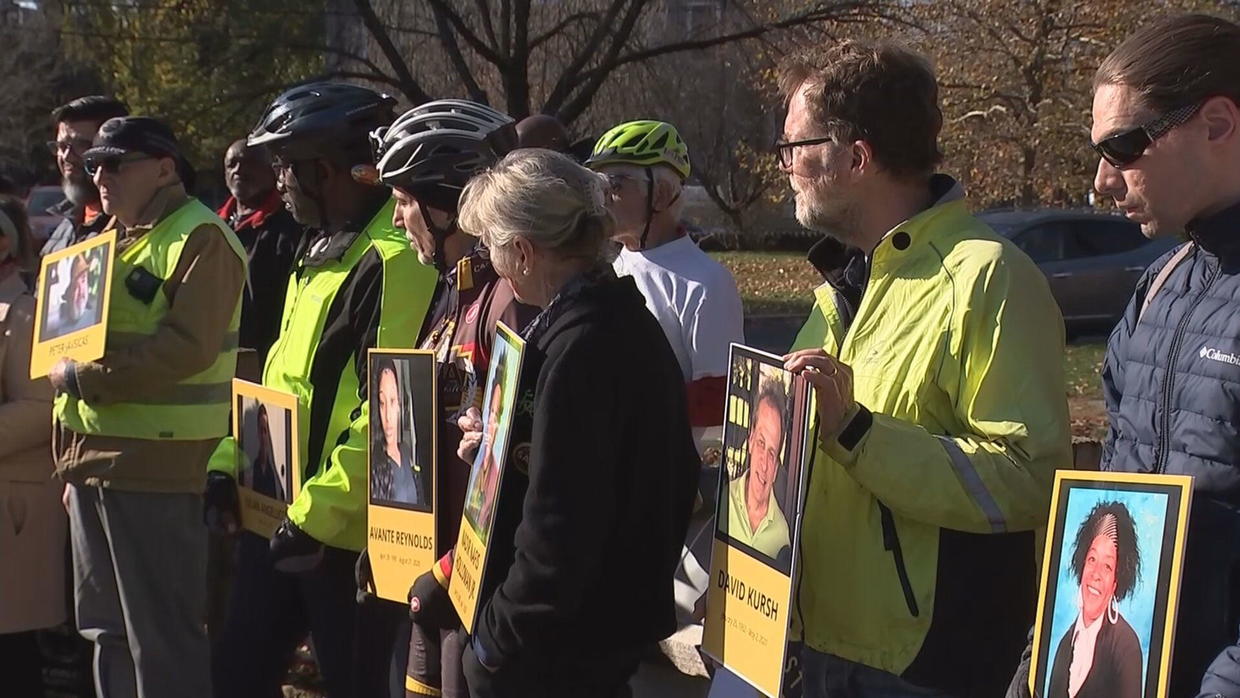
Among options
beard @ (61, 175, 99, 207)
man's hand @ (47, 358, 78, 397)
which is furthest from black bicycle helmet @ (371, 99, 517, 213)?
beard @ (61, 175, 99, 207)

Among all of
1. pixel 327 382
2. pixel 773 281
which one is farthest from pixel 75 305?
pixel 773 281

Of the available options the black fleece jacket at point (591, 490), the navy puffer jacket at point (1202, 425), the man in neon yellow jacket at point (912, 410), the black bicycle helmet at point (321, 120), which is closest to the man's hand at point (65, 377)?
the black bicycle helmet at point (321, 120)

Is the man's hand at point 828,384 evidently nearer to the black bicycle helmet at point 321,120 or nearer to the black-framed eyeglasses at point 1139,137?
the black-framed eyeglasses at point 1139,137

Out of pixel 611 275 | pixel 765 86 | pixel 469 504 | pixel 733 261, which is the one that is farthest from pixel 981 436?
pixel 733 261

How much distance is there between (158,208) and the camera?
16.3 ft

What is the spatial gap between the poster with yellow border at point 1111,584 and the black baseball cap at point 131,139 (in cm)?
354

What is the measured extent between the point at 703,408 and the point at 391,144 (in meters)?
1.14

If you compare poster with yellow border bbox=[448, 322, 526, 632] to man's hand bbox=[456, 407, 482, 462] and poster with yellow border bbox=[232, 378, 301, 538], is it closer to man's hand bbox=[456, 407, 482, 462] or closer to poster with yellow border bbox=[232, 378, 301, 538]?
man's hand bbox=[456, 407, 482, 462]

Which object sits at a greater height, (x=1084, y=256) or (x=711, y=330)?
(x=1084, y=256)

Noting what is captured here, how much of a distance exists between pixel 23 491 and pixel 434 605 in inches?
109

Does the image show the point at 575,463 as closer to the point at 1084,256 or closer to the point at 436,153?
the point at 436,153

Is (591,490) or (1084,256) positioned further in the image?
(1084,256)

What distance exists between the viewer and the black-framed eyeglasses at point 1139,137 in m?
2.34

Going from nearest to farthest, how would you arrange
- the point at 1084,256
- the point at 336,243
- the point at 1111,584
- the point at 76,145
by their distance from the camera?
the point at 1111,584 → the point at 336,243 → the point at 76,145 → the point at 1084,256
